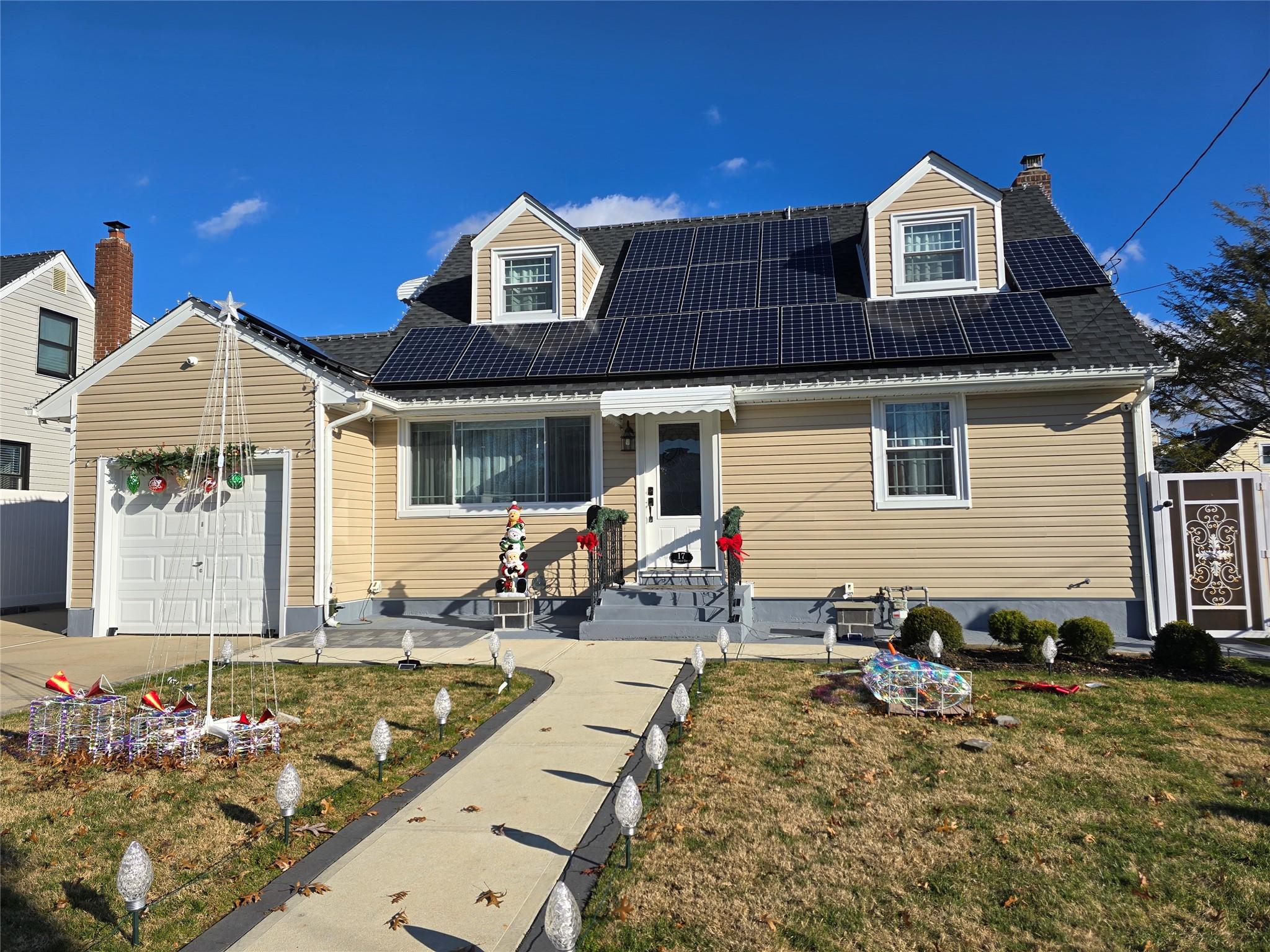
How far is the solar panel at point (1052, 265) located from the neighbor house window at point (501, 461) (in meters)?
7.99

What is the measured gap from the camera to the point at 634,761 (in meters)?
5.61

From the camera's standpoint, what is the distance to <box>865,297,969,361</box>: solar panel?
11.5 meters

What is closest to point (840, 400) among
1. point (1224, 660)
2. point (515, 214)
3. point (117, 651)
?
point (1224, 660)

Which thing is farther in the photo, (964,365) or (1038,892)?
(964,365)

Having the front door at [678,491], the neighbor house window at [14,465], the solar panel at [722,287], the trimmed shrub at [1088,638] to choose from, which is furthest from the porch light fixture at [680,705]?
the neighbor house window at [14,465]

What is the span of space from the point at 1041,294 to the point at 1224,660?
20.7 ft

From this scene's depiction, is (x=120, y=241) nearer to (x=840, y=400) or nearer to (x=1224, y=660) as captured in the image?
(x=840, y=400)

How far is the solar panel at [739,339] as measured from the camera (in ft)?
39.7

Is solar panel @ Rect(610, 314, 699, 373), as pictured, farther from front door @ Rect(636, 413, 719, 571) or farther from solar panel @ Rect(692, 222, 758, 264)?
solar panel @ Rect(692, 222, 758, 264)

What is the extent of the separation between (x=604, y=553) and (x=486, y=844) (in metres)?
7.18

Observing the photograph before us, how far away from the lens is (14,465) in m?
18.2

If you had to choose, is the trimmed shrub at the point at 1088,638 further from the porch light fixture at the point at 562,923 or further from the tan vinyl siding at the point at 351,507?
the tan vinyl siding at the point at 351,507

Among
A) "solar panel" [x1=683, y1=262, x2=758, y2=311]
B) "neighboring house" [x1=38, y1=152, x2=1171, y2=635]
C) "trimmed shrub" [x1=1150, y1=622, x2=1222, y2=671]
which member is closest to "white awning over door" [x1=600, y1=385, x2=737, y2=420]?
"neighboring house" [x1=38, y1=152, x2=1171, y2=635]

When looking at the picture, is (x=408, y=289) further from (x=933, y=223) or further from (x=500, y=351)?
(x=933, y=223)
